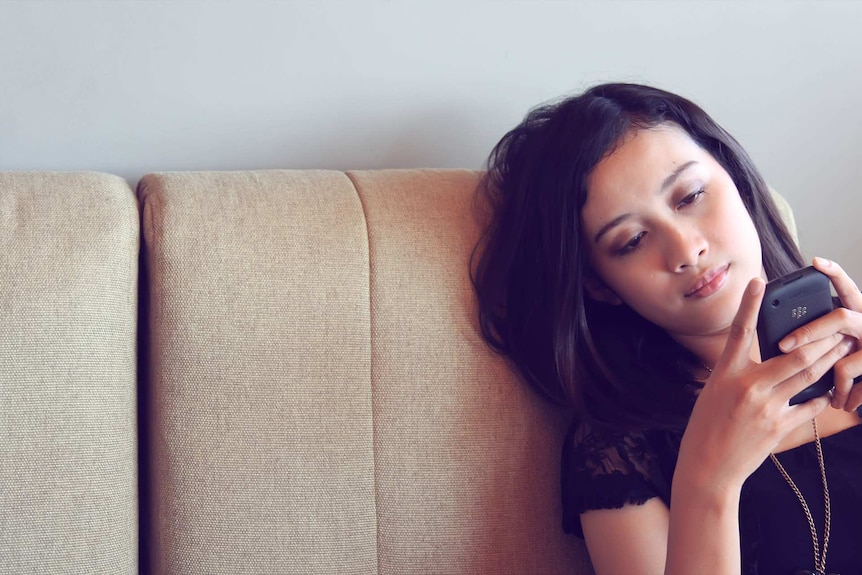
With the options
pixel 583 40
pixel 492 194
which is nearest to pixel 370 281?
pixel 492 194

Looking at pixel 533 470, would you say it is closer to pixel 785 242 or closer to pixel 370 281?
pixel 370 281

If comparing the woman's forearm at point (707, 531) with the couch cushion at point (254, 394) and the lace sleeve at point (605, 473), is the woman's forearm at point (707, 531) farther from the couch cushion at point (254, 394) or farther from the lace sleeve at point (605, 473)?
the couch cushion at point (254, 394)

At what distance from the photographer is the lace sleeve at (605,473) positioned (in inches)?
43.9

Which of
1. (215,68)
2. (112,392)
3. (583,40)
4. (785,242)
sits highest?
(583,40)

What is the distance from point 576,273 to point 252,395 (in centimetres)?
46

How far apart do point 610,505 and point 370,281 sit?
0.43 metres

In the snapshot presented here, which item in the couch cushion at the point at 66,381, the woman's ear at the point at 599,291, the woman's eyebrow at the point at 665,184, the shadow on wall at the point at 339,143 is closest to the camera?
the couch cushion at the point at 66,381

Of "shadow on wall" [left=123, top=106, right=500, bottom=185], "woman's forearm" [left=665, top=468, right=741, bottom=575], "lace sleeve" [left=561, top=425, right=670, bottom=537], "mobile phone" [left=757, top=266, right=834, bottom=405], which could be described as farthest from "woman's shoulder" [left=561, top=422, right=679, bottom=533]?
"shadow on wall" [left=123, top=106, right=500, bottom=185]

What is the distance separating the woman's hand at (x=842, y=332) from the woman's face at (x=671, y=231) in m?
0.14

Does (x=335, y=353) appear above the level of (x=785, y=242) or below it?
below

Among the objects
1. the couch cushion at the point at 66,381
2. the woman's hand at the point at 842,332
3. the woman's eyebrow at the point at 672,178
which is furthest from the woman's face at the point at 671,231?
the couch cushion at the point at 66,381

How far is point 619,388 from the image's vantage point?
1189 mm

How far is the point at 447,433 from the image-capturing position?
117 centimetres

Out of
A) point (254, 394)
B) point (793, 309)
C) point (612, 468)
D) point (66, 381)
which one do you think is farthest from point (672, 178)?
point (66, 381)
